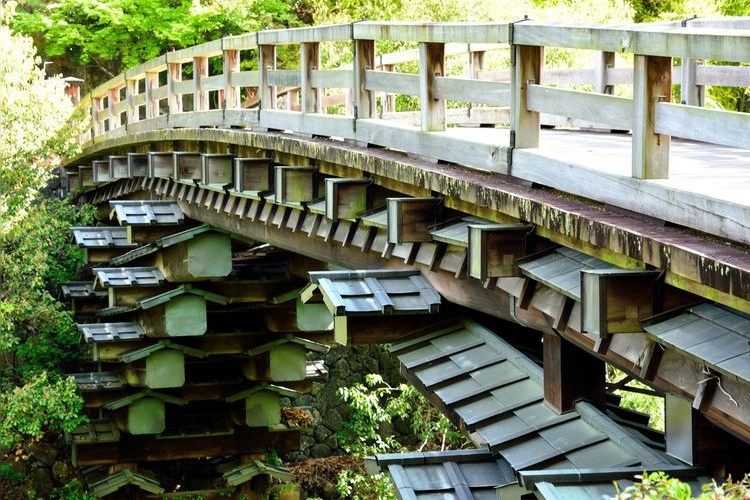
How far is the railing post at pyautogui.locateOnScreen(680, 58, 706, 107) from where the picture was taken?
969 centimetres

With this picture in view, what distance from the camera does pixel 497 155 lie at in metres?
6.56

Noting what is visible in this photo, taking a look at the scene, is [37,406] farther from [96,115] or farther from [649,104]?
[649,104]

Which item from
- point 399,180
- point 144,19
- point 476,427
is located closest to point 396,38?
point 399,180

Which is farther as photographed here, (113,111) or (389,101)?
(113,111)

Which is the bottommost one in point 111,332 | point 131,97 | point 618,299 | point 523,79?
point 111,332

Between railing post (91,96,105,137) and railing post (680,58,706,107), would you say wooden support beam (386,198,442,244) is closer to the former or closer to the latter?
railing post (680,58,706,107)

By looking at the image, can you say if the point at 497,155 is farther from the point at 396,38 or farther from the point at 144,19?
the point at 144,19

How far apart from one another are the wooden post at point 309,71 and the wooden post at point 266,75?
112cm

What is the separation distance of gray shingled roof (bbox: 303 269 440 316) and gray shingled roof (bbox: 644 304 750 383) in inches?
92.4

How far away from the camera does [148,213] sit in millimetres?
15008

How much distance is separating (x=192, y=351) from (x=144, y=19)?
12.1 metres

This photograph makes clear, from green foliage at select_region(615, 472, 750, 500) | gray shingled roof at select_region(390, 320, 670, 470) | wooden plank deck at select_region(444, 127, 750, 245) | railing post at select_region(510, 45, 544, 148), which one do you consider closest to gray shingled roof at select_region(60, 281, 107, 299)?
gray shingled roof at select_region(390, 320, 670, 470)

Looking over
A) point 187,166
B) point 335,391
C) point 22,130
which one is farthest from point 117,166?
point 335,391

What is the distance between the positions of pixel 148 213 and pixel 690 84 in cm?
734
